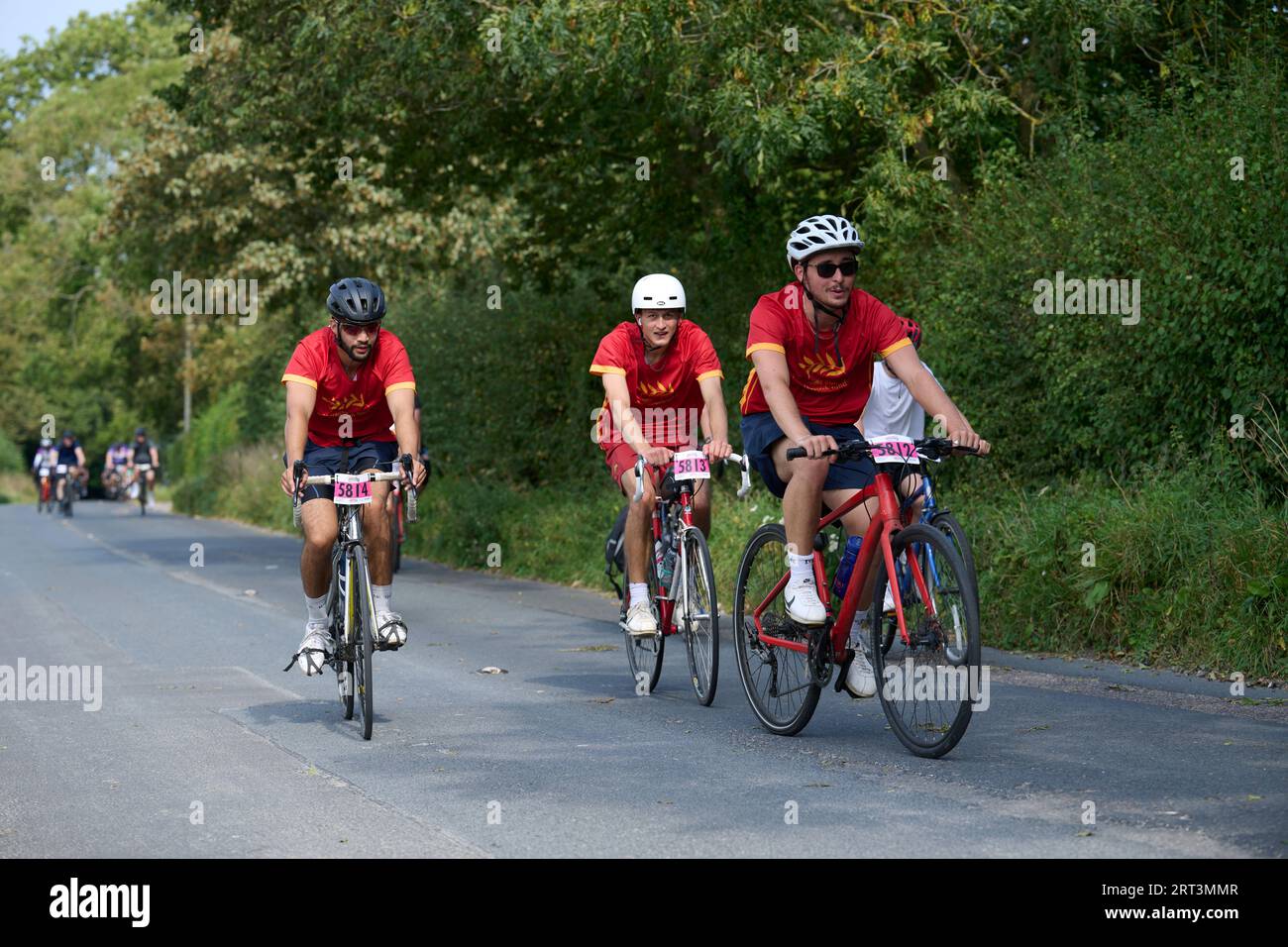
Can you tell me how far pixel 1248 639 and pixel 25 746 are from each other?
6250mm

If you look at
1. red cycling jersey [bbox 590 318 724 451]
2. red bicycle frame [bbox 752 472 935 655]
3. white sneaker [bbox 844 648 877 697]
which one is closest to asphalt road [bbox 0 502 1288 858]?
white sneaker [bbox 844 648 877 697]

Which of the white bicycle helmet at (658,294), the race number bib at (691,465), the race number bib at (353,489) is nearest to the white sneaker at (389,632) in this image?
the race number bib at (353,489)

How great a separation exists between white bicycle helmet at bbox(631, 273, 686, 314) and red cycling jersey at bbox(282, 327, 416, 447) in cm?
131

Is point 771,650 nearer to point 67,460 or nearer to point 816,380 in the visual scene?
point 816,380

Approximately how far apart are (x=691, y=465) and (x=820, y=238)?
1.72m

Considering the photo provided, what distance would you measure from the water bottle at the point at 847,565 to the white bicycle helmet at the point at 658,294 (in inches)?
79.9

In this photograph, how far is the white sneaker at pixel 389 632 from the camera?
8.32m

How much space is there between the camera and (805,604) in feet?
24.6

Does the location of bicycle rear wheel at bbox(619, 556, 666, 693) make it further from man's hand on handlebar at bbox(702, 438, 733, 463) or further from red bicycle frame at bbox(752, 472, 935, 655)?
red bicycle frame at bbox(752, 472, 935, 655)

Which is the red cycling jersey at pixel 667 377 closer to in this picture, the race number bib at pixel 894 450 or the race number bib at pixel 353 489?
the race number bib at pixel 353 489

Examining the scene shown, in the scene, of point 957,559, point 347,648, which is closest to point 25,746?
point 347,648

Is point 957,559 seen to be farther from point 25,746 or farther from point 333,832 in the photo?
point 25,746

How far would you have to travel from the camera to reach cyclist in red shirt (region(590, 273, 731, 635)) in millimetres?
9117

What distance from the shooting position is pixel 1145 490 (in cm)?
1084
